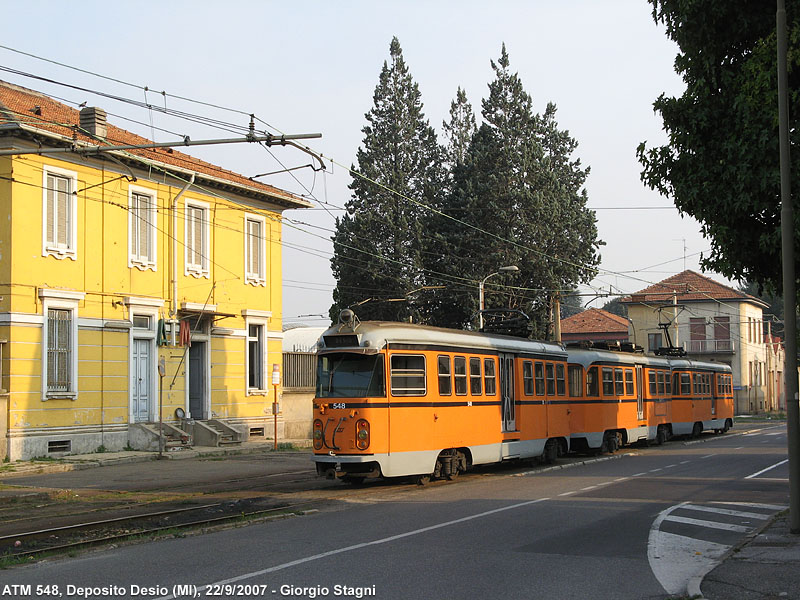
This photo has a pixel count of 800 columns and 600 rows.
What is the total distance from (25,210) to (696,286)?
207ft

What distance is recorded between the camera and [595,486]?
18.5 m

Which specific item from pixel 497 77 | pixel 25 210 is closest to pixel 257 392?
pixel 25 210

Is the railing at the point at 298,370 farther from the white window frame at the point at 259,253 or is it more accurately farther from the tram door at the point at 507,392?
the tram door at the point at 507,392

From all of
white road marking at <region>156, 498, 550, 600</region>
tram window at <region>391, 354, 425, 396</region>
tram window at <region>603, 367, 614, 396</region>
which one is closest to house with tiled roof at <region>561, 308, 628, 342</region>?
tram window at <region>603, 367, 614, 396</region>

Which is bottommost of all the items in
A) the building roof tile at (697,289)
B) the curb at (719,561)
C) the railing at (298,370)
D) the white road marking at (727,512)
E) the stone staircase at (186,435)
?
the white road marking at (727,512)

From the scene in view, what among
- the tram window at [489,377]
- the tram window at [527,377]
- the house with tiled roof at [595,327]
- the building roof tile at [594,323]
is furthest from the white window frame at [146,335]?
the building roof tile at [594,323]

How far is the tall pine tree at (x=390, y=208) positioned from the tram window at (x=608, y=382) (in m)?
22.0

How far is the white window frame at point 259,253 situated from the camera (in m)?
34.6

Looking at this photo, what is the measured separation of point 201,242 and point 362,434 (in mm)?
16869

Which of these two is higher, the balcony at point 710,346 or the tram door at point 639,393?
the balcony at point 710,346

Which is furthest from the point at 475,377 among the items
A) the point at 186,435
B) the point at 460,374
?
the point at 186,435

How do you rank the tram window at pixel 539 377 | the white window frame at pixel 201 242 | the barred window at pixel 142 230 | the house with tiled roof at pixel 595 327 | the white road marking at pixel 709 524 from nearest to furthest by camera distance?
the white road marking at pixel 709 524
the tram window at pixel 539 377
the barred window at pixel 142 230
the white window frame at pixel 201 242
the house with tiled roof at pixel 595 327

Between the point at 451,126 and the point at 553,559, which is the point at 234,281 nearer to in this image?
the point at 553,559

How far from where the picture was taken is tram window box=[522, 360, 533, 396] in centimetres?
2272
